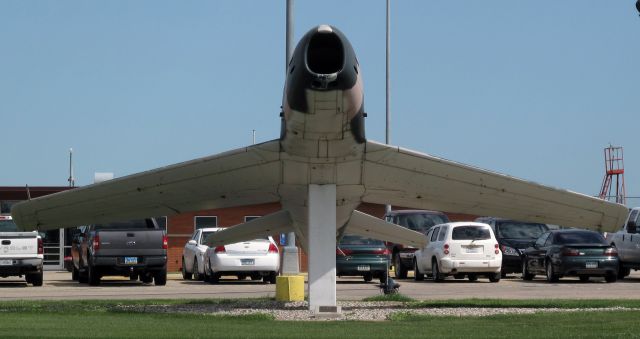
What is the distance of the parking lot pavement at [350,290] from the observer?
2394 cm

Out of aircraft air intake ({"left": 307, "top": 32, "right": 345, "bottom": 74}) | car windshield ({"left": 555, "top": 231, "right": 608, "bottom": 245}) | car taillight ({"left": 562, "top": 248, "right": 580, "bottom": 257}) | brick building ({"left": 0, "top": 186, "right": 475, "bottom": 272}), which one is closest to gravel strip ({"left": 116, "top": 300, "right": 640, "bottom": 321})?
aircraft air intake ({"left": 307, "top": 32, "right": 345, "bottom": 74})

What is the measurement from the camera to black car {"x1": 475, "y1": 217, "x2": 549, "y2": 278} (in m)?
33.9

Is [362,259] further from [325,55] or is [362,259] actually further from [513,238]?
[325,55]

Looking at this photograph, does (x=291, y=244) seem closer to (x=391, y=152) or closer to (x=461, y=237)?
(x=391, y=152)

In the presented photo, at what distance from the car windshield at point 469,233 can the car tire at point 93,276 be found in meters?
9.58

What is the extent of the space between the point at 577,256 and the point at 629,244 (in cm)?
236

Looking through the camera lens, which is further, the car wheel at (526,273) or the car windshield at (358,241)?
the car wheel at (526,273)

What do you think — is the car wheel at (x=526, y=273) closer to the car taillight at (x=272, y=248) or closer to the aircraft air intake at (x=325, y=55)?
the car taillight at (x=272, y=248)

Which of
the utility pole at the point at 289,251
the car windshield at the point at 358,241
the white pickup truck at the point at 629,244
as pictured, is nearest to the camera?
the utility pole at the point at 289,251

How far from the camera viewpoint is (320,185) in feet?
55.7

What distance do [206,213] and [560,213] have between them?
2783 centimetres

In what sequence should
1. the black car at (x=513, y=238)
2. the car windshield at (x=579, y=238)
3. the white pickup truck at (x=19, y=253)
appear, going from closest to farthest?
the white pickup truck at (x=19, y=253) < the car windshield at (x=579, y=238) < the black car at (x=513, y=238)

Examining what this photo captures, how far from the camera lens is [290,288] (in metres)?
20.6

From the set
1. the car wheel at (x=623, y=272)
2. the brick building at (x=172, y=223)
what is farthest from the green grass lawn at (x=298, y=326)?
the brick building at (x=172, y=223)
